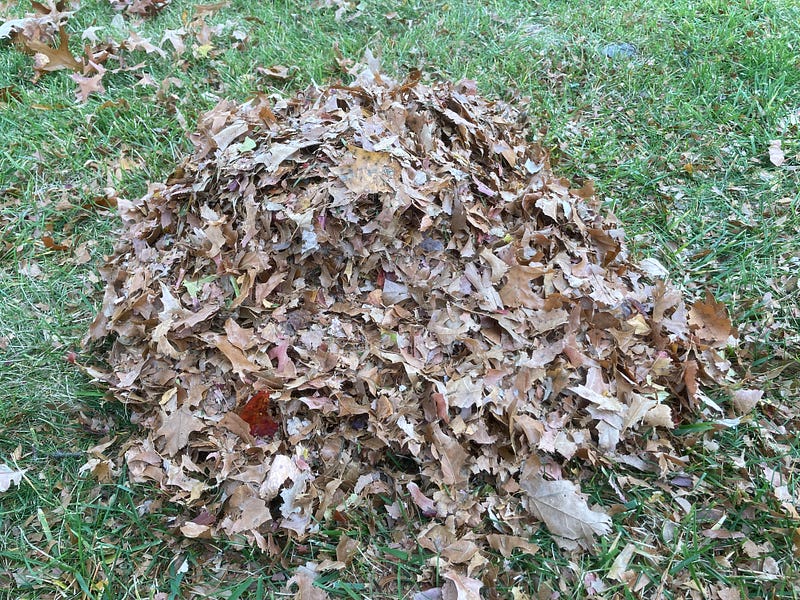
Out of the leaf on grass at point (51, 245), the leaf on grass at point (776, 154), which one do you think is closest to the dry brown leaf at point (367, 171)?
the leaf on grass at point (51, 245)

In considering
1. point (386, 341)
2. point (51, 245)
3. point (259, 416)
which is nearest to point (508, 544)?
point (386, 341)

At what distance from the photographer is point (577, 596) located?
1984mm

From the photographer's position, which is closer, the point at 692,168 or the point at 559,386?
the point at 559,386

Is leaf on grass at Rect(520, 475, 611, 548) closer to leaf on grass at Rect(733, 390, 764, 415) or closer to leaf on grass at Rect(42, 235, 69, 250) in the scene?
leaf on grass at Rect(733, 390, 764, 415)

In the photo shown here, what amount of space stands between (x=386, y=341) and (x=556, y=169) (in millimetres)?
1803

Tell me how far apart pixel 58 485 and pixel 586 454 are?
6.84ft

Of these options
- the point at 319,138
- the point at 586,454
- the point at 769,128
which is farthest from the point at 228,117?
the point at 769,128

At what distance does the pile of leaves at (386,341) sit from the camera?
215 cm

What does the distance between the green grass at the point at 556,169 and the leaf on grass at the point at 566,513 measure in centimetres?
8

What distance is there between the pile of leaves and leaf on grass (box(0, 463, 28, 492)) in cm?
42

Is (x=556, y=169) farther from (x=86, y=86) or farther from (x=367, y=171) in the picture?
(x=86, y=86)

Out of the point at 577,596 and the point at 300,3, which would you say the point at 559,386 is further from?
the point at 300,3

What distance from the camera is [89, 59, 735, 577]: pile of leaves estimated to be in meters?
2.15

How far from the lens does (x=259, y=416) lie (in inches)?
86.7
